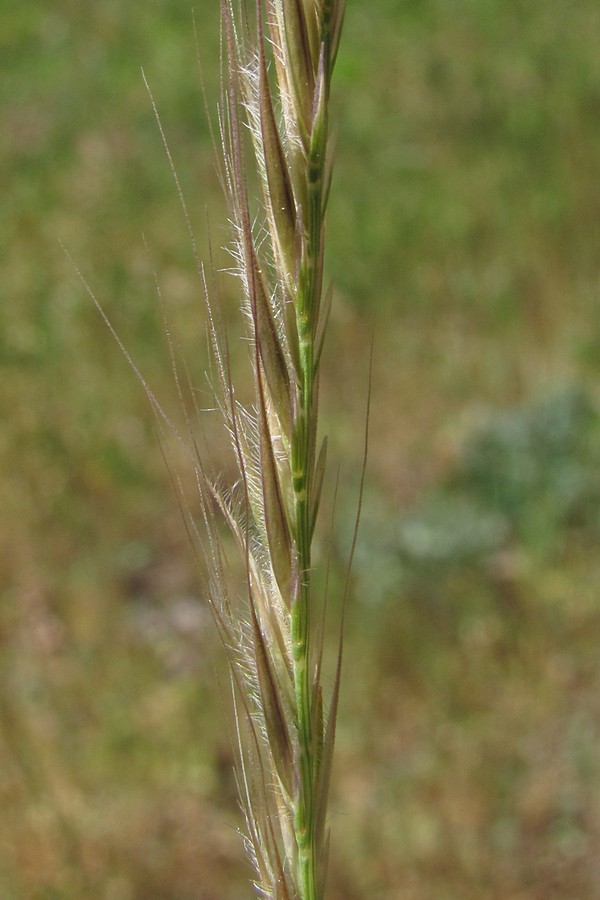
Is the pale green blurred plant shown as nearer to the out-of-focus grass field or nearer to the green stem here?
the green stem

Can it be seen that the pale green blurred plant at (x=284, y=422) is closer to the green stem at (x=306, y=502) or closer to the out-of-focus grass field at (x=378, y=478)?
the green stem at (x=306, y=502)

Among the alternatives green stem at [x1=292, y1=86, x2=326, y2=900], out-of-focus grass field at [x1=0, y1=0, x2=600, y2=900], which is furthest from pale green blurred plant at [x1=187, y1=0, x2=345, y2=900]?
out-of-focus grass field at [x1=0, y1=0, x2=600, y2=900]

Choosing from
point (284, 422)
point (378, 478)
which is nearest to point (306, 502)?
point (284, 422)

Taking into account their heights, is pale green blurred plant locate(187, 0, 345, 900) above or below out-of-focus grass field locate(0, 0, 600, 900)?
above

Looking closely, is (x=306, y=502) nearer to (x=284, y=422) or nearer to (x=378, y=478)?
(x=284, y=422)

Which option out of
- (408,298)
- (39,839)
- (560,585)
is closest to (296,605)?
(39,839)

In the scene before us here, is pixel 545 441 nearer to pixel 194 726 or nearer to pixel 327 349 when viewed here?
pixel 327 349
